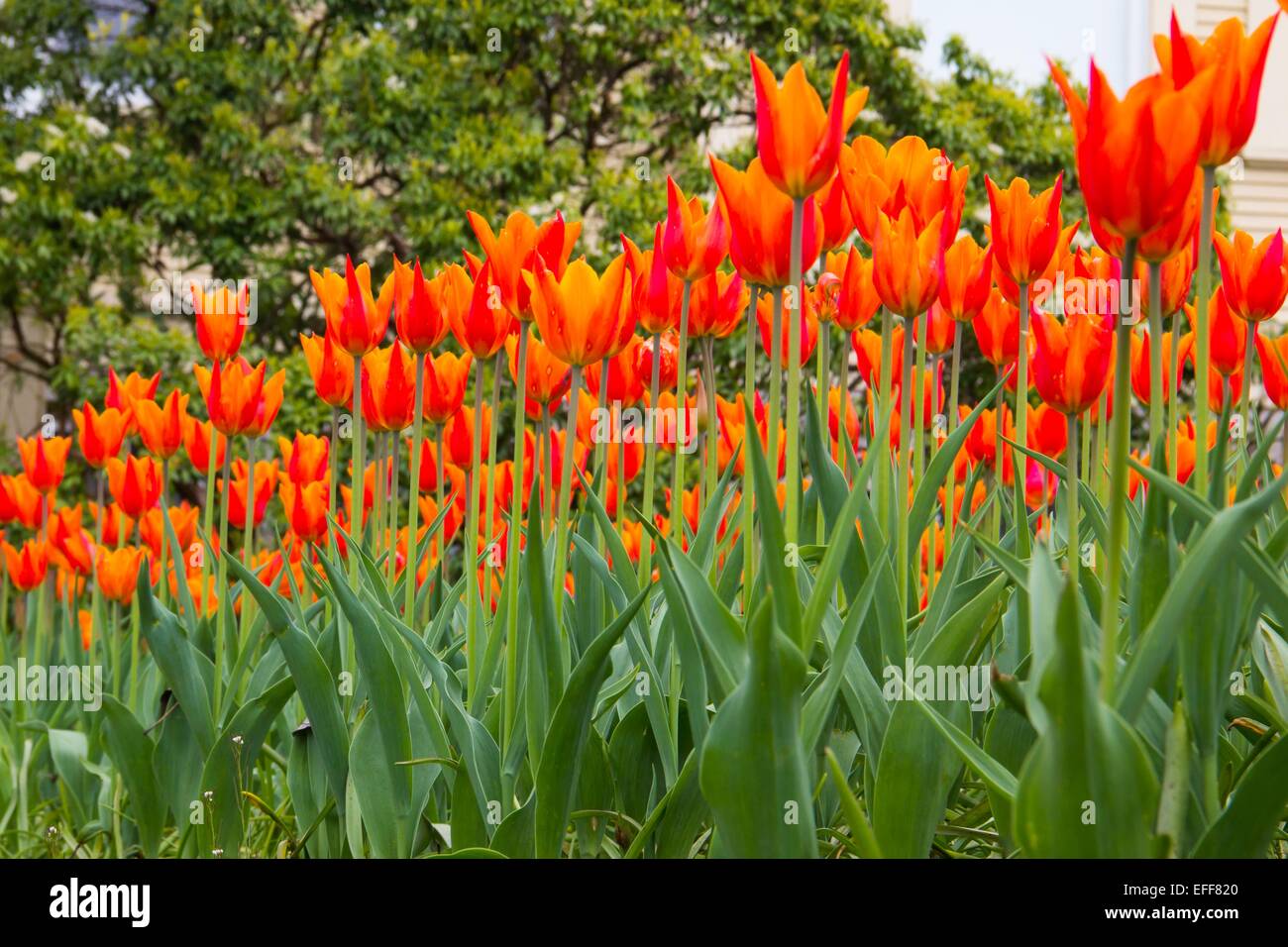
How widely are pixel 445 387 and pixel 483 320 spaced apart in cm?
24

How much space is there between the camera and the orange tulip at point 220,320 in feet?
6.46

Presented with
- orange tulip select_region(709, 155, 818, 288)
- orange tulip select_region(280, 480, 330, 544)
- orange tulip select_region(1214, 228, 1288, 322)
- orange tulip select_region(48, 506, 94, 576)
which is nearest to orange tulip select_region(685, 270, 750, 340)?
orange tulip select_region(709, 155, 818, 288)

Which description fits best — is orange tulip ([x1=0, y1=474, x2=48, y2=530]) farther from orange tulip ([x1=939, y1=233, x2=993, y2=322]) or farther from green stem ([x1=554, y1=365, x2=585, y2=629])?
orange tulip ([x1=939, y1=233, x2=993, y2=322])

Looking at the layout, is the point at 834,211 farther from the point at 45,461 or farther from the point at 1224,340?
the point at 45,461

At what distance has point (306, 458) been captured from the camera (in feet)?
7.59

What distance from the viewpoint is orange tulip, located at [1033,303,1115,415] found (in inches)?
57.4

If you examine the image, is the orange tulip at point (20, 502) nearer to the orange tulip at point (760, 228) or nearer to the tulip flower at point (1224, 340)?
the orange tulip at point (760, 228)

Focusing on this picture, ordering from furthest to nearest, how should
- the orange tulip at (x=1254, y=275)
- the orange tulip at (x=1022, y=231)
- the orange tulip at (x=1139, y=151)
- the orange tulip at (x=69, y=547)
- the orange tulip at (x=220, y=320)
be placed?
the orange tulip at (x=69, y=547) < the orange tulip at (x=220, y=320) < the orange tulip at (x=1254, y=275) < the orange tulip at (x=1022, y=231) < the orange tulip at (x=1139, y=151)

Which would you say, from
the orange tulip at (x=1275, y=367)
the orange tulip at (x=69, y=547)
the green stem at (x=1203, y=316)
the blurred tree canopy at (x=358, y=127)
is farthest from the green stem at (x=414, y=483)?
the blurred tree canopy at (x=358, y=127)

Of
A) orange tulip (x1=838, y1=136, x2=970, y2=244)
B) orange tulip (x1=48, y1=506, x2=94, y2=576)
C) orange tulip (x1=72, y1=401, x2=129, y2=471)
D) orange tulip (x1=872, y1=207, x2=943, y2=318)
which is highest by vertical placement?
orange tulip (x1=838, y1=136, x2=970, y2=244)

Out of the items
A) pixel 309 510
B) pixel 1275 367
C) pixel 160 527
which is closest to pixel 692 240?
pixel 1275 367

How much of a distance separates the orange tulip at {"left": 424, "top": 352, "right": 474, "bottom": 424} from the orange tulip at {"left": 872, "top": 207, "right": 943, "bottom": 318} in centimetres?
65

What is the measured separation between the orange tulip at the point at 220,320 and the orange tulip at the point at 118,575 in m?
0.92

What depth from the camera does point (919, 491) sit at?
139 cm
